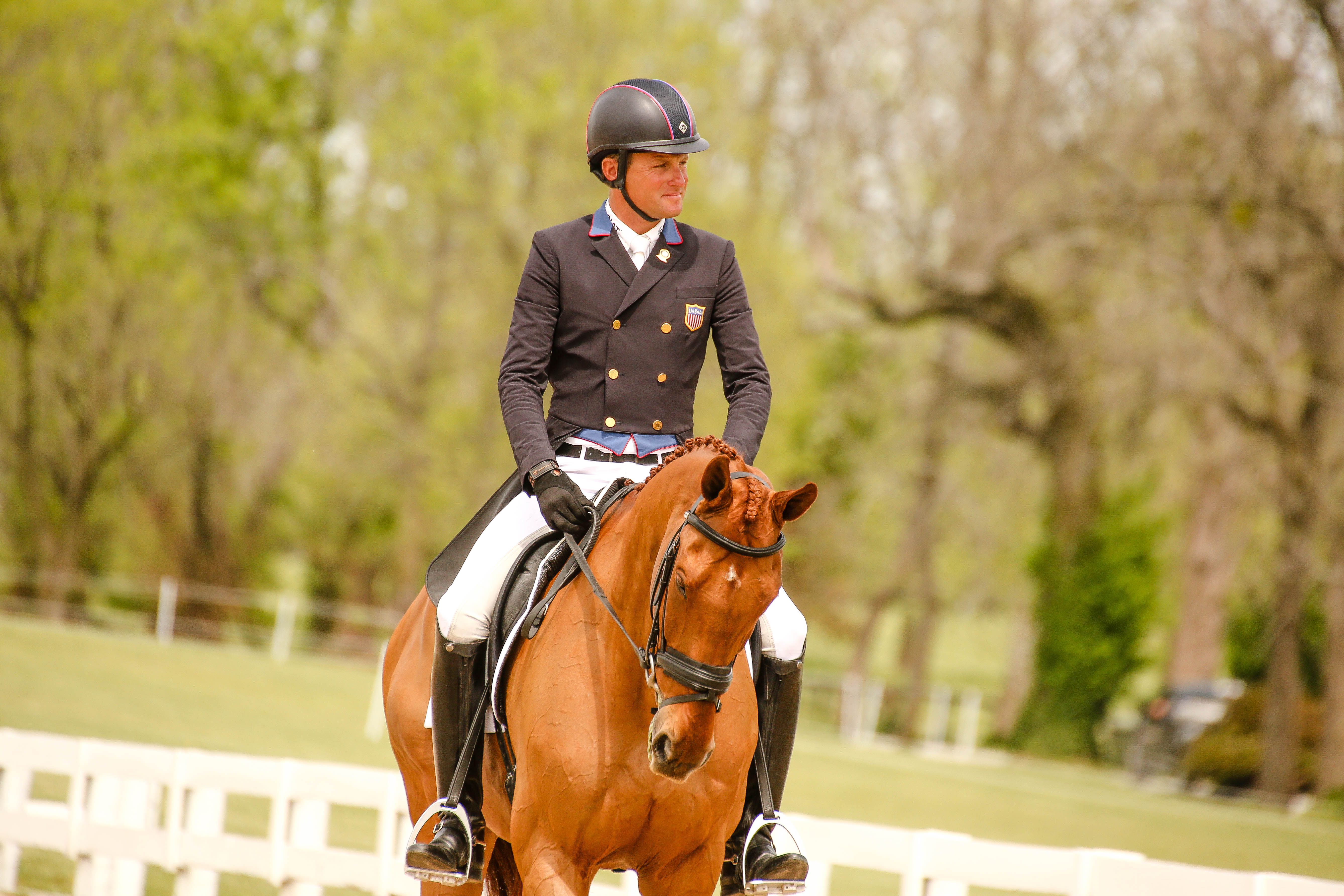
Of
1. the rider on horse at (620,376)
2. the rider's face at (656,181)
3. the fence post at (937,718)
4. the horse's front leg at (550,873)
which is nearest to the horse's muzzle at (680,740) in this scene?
the horse's front leg at (550,873)

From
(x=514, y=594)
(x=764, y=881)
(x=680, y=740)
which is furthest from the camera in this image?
(x=514, y=594)

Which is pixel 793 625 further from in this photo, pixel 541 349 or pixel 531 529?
pixel 541 349

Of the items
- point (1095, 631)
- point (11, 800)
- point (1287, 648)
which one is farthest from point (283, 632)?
point (11, 800)

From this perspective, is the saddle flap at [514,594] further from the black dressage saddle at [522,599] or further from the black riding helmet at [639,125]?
the black riding helmet at [639,125]

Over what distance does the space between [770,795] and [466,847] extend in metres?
0.98

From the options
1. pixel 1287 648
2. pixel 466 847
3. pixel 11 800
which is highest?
pixel 466 847

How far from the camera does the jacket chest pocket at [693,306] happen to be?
14.7 feet

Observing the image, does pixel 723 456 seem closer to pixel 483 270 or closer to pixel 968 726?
pixel 968 726

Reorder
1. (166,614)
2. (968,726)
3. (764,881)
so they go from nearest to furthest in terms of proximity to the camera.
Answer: (764,881)
(968,726)
(166,614)

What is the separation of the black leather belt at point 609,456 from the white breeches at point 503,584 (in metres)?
0.02

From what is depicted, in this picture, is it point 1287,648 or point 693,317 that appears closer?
point 693,317

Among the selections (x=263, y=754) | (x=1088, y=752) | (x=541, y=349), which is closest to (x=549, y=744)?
(x=541, y=349)

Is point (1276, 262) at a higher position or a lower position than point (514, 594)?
higher

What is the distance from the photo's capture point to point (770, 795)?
14.5 feet
